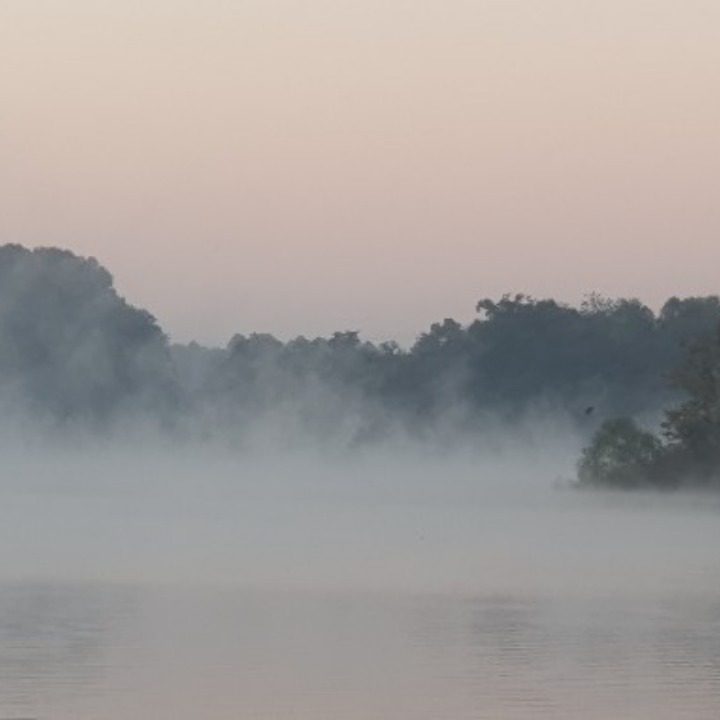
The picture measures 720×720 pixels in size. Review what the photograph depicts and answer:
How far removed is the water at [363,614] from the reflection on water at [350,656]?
0.10 feet

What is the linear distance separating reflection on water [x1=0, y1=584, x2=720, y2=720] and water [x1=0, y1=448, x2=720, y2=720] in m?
0.03

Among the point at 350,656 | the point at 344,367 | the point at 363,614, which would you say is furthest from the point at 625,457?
the point at 344,367

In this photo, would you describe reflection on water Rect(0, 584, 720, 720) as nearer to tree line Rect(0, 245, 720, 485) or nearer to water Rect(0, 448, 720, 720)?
water Rect(0, 448, 720, 720)

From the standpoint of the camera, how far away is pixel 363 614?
2727cm

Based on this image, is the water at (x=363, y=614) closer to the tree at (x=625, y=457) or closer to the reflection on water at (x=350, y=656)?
the reflection on water at (x=350, y=656)

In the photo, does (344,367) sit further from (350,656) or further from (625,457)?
(350,656)

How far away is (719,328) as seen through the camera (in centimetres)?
5838

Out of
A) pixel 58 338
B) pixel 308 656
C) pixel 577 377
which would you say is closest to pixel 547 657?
pixel 308 656

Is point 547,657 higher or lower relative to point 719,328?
lower

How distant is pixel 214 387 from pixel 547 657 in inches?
4058

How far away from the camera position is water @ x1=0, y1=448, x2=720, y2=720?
20.4 m

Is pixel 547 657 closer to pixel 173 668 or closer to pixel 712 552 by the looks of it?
pixel 173 668

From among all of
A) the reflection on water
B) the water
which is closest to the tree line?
the water

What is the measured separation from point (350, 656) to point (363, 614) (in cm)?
424
